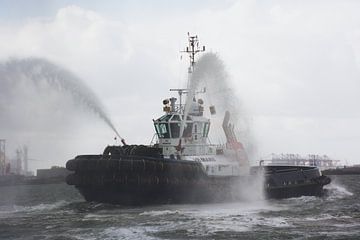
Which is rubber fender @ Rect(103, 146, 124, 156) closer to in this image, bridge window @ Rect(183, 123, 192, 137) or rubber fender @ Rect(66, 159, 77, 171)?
rubber fender @ Rect(66, 159, 77, 171)

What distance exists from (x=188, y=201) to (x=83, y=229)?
942cm

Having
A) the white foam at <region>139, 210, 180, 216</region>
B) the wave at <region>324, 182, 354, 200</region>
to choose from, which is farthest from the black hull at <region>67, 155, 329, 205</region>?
the wave at <region>324, 182, 354, 200</region>

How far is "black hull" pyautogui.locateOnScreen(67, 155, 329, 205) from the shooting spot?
84.6 ft

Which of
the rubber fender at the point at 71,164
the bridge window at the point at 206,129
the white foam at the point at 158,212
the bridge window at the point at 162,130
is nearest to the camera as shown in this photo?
the white foam at the point at 158,212

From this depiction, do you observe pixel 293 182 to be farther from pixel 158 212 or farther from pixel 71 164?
pixel 71 164

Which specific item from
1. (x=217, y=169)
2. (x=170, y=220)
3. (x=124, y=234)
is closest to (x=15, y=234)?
(x=124, y=234)

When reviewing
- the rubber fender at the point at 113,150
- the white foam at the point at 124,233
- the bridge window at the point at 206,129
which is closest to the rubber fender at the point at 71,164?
the rubber fender at the point at 113,150

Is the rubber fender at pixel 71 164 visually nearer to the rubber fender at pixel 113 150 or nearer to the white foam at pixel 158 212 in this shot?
the rubber fender at pixel 113 150

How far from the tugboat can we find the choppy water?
895mm

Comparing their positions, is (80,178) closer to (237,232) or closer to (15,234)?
(15,234)

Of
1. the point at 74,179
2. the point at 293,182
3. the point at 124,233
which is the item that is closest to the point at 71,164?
the point at 74,179

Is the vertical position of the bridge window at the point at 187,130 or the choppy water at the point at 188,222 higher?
the bridge window at the point at 187,130

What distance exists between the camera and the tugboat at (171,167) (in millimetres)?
25922

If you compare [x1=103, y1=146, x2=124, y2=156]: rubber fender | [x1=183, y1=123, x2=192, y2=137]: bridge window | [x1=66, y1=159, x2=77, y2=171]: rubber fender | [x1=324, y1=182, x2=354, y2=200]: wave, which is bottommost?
[x1=324, y1=182, x2=354, y2=200]: wave
